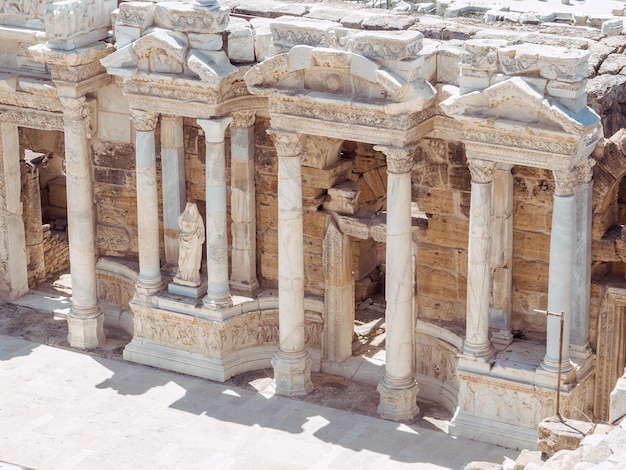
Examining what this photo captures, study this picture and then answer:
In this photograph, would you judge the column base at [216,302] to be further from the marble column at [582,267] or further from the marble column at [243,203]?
the marble column at [582,267]

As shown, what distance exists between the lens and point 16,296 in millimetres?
31594

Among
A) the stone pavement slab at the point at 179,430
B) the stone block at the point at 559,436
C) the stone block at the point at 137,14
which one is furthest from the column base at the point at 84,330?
the stone block at the point at 559,436

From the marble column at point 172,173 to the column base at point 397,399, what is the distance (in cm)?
506

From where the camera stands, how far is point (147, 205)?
28125 millimetres

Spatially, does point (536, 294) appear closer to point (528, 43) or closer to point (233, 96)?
point (528, 43)

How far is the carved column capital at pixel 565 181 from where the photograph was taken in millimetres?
23984

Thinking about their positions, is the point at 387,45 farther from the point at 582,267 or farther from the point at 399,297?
the point at 582,267

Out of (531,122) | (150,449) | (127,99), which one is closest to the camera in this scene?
(531,122)

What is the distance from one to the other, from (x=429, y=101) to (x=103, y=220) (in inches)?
318

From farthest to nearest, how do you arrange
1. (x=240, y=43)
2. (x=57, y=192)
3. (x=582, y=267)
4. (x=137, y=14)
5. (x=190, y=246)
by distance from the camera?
(x=57, y=192), (x=190, y=246), (x=137, y=14), (x=240, y=43), (x=582, y=267)

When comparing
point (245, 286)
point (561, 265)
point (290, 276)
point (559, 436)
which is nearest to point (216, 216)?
point (290, 276)

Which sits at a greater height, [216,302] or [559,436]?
[559,436]

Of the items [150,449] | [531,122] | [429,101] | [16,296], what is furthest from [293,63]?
[16,296]

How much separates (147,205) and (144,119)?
5.13ft
